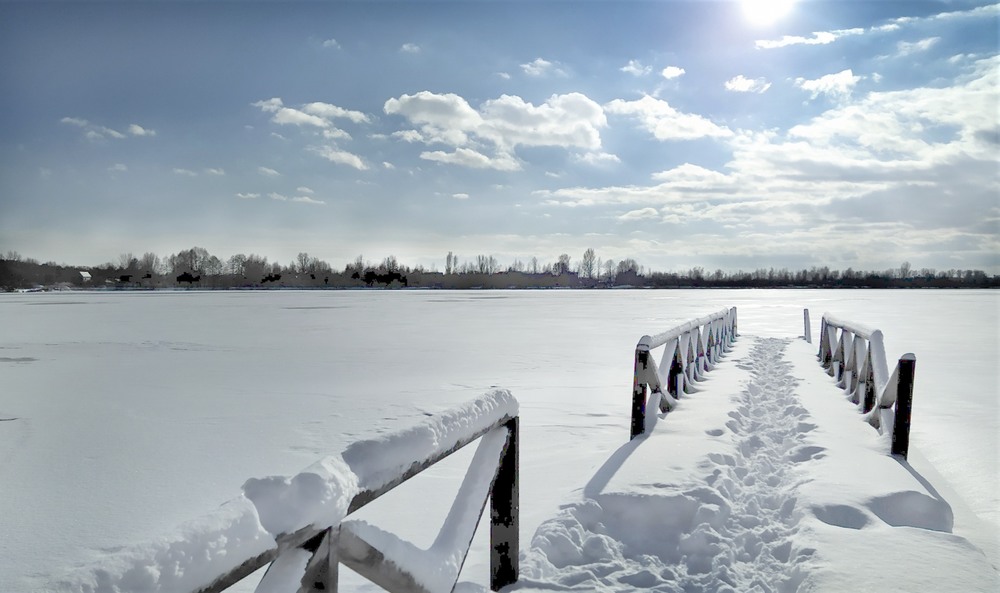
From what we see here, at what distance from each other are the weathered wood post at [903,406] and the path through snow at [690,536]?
2.44 feet

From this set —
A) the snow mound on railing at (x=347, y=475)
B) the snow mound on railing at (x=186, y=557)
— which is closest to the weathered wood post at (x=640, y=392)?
the snow mound on railing at (x=347, y=475)

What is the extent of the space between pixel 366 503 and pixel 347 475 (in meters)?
0.15

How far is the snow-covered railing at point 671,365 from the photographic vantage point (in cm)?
645

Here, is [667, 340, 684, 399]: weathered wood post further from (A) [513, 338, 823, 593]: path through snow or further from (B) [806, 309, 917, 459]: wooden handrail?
(A) [513, 338, 823, 593]: path through snow

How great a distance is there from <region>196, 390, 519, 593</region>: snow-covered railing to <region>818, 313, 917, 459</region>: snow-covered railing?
4.60m

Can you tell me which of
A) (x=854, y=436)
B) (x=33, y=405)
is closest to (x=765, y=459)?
(x=854, y=436)

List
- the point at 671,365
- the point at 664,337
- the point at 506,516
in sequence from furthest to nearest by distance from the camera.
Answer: the point at 671,365
the point at 664,337
the point at 506,516

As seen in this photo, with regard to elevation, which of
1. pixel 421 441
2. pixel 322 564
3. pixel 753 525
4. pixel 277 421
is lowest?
pixel 277 421

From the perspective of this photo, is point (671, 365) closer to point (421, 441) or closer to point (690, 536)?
point (690, 536)

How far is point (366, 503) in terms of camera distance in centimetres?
172

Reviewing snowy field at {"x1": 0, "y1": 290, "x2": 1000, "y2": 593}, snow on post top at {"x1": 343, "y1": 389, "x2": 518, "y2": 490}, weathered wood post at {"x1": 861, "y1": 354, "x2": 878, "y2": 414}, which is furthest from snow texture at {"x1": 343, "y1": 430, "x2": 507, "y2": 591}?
weathered wood post at {"x1": 861, "y1": 354, "x2": 878, "y2": 414}

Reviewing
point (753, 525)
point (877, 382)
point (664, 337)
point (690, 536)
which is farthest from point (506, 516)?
point (877, 382)

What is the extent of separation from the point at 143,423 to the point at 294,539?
7.63 meters

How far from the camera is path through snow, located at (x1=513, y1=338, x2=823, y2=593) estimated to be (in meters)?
3.41
